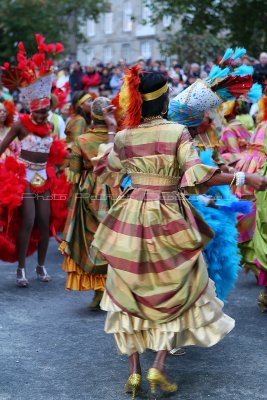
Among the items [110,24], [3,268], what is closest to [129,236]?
[3,268]

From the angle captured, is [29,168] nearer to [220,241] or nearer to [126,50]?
[220,241]

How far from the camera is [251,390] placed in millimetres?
4469

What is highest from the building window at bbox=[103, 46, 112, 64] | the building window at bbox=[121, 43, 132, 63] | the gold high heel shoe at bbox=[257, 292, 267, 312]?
the gold high heel shoe at bbox=[257, 292, 267, 312]

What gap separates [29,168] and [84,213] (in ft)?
3.56

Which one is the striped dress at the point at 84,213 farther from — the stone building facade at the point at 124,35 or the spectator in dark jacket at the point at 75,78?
the stone building facade at the point at 124,35

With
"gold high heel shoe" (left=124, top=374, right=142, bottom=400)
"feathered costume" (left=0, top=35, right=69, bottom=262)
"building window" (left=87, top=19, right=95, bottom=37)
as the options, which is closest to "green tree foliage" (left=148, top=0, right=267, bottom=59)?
"feathered costume" (left=0, top=35, right=69, bottom=262)

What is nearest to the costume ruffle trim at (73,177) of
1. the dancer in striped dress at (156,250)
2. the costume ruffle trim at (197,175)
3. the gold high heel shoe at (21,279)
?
the gold high heel shoe at (21,279)

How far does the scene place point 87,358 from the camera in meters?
5.16

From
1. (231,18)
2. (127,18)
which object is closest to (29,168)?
(231,18)

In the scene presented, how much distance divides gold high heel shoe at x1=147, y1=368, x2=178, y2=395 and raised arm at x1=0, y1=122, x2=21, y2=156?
3.68 metres

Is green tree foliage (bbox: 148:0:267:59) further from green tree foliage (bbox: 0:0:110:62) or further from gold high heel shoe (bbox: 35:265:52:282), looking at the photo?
gold high heel shoe (bbox: 35:265:52:282)

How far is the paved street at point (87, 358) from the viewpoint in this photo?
14.7 ft

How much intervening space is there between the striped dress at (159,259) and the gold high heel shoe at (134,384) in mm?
151

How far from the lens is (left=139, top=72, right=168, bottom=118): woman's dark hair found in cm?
448
